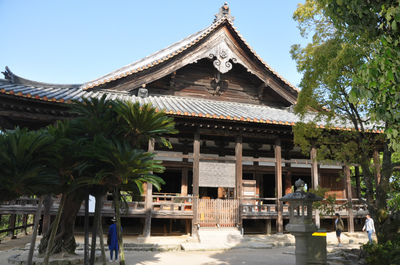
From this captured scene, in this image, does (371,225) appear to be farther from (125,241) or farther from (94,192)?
(94,192)

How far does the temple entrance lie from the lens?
1252 centimetres

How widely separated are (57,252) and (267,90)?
499 inches

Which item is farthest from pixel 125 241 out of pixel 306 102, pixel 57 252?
pixel 306 102

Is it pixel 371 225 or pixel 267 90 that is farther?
pixel 267 90

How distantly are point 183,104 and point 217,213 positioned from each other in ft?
16.3

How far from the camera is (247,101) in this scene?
1638 centimetres

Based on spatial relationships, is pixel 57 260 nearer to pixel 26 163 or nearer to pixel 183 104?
pixel 26 163

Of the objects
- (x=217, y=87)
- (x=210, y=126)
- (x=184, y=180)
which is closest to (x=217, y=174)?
(x=210, y=126)

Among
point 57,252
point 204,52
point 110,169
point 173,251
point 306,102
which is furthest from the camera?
point 204,52

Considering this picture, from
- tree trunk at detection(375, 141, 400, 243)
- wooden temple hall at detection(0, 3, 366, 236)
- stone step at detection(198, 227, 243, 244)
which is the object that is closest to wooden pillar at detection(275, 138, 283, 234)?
wooden temple hall at detection(0, 3, 366, 236)

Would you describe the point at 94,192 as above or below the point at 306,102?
below

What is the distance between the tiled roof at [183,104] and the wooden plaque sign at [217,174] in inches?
90.1

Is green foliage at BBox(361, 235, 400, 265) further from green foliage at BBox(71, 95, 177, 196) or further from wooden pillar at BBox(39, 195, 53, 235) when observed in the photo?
wooden pillar at BBox(39, 195, 53, 235)

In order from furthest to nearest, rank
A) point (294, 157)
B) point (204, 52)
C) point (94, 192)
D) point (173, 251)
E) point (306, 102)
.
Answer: point (294, 157)
point (204, 52)
point (173, 251)
point (306, 102)
point (94, 192)
